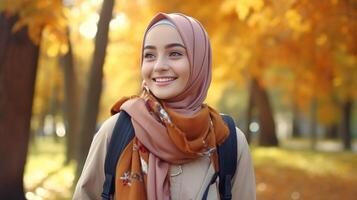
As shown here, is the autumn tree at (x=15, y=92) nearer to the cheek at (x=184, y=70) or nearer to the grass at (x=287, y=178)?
the grass at (x=287, y=178)

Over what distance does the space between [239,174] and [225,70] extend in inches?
616

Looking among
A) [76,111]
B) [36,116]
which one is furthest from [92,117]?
[36,116]

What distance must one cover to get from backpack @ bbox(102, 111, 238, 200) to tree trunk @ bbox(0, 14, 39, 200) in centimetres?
534

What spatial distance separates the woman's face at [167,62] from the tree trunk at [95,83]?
21.3 feet

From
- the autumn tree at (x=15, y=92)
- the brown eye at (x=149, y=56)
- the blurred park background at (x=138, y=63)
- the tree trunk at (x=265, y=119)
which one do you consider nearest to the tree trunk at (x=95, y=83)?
the blurred park background at (x=138, y=63)

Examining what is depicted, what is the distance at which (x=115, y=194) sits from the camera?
2.25 m

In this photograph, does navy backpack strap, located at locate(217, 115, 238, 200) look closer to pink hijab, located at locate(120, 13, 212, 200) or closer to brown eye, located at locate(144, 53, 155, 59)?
pink hijab, located at locate(120, 13, 212, 200)

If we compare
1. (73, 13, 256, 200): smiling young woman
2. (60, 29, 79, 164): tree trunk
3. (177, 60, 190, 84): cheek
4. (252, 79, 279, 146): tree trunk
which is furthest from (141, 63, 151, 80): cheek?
(252, 79, 279, 146): tree trunk

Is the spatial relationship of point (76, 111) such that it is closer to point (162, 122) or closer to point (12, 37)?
point (12, 37)

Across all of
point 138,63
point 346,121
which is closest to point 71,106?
point 138,63

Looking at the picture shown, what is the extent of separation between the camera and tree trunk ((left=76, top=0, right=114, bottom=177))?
8.73 m

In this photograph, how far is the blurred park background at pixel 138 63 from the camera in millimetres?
7418

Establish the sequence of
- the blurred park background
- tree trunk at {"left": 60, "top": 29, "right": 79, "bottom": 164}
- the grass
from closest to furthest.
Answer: the blurred park background, the grass, tree trunk at {"left": 60, "top": 29, "right": 79, "bottom": 164}

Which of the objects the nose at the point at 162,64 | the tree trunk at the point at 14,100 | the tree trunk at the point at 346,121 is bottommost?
the tree trunk at the point at 346,121
